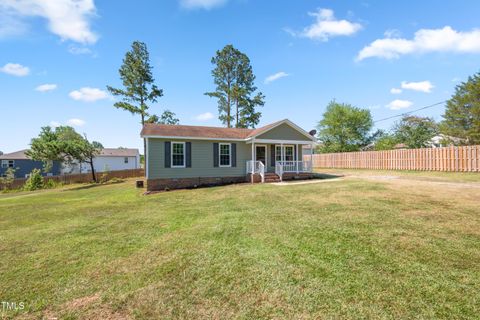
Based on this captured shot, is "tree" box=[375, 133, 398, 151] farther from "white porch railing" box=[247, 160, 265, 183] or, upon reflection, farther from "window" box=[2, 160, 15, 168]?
"window" box=[2, 160, 15, 168]

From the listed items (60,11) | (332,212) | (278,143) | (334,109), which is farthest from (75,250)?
(334,109)

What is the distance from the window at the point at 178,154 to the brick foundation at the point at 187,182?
865mm

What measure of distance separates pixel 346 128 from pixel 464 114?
14.5 meters

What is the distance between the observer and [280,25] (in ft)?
43.6

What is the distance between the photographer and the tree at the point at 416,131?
31.2m

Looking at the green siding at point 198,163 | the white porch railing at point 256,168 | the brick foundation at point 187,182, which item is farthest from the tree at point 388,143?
the brick foundation at point 187,182

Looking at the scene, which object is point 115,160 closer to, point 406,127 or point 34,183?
point 34,183

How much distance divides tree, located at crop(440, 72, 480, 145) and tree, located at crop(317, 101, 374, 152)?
11.4m

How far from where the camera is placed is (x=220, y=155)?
1512 centimetres

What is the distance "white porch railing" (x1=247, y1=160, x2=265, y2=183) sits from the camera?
14602 mm

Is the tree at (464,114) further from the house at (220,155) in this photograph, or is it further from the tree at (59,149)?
the tree at (59,149)

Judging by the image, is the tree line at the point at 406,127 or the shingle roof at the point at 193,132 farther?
the tree line at the point at 406,127

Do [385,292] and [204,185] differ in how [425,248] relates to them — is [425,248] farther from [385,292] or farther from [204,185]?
[204,185]

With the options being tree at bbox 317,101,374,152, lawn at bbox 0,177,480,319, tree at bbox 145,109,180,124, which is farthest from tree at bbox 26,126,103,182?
tree at bbox 317,101,374,152
